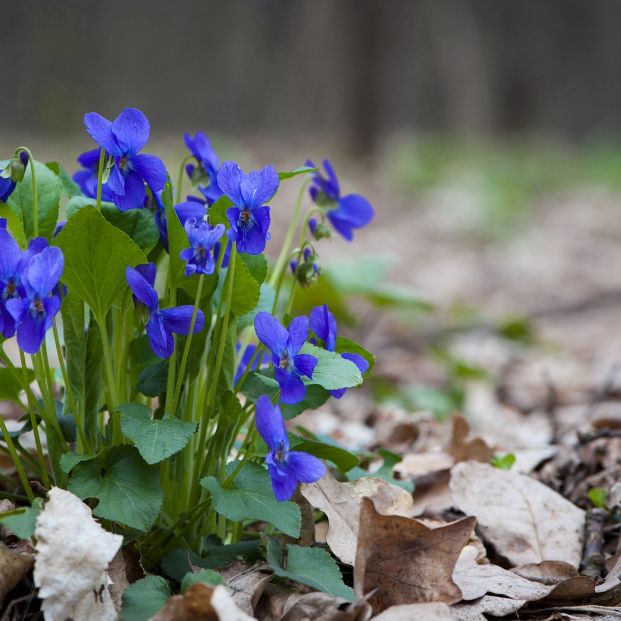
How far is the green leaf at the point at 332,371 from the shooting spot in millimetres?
1073

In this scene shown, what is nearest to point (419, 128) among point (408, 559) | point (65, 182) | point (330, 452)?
point (65, 182)

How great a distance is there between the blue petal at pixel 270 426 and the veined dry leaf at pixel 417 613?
9.8 inches

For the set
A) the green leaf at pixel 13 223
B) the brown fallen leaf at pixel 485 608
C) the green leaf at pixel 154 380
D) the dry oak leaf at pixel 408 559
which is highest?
the green leaf at pixel 13 223

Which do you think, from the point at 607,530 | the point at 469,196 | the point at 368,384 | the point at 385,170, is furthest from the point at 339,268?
the point at 385,170

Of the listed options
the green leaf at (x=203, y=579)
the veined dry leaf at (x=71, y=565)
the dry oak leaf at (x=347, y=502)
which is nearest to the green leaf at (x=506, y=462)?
the dry oak leaf at (x=347, y=502)

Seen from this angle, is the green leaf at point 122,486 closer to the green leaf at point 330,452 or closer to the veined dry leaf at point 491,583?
the green leaf at point 330,452

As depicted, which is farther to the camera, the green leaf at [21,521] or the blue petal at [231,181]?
the blue petal at [231,181]

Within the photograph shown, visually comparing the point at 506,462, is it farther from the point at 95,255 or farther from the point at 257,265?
the point at 95,255

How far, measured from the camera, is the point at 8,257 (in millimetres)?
1009

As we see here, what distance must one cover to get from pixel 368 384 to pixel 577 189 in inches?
308

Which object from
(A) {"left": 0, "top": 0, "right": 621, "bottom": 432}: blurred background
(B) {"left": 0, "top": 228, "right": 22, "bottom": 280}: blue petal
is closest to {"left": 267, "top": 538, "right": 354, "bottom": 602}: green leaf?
(B) {"left": 0, "top": 228, "right": 22, "bottom": 280}: blue petal

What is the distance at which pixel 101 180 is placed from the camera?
1.12m

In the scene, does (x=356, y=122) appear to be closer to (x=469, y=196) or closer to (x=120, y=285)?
(x=469, y=196)

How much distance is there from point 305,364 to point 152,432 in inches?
8.3
